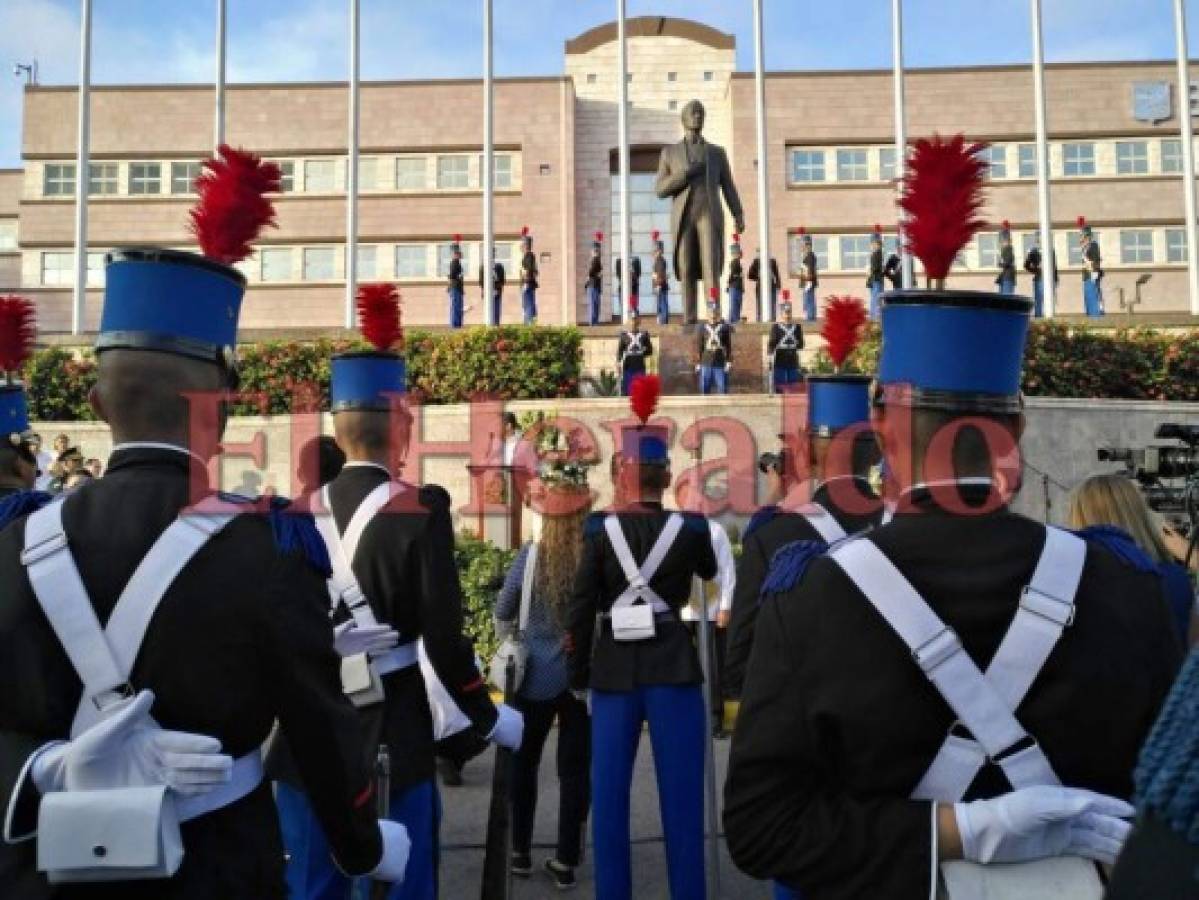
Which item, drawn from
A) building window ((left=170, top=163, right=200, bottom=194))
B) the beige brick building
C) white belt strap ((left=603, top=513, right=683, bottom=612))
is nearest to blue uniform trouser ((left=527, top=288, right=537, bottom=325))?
the beige brick building

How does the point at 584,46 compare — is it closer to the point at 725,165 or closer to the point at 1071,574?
the point at 725,165

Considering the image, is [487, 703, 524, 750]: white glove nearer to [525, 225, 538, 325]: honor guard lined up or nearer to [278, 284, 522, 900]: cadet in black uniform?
[278, 284, 522, 900]: cadet in black uniform

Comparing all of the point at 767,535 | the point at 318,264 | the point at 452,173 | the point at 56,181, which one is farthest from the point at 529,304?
the point at 767,535

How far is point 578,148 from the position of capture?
3519 centimetres

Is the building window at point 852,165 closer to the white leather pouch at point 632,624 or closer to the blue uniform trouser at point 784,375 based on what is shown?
the blue uniform trouser at point 784,375

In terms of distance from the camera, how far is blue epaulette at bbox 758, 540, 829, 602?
1882 millimetres

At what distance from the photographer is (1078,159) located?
35.7m

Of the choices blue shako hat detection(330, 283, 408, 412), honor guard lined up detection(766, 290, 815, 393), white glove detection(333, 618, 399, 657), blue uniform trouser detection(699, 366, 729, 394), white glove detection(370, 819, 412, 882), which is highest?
honor guard lined up detection(766, 290, 815, 393)

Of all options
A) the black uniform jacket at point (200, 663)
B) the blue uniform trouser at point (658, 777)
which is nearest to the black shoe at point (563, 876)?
the blue uniform trouser at point (658, 777)

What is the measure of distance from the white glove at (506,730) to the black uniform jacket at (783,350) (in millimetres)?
14545

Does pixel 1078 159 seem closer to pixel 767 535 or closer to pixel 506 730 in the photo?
pixel 767 535

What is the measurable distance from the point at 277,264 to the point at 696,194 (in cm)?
2259

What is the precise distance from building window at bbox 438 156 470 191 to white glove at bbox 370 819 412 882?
113 ft

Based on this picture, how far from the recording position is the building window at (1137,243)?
35.7 metres
